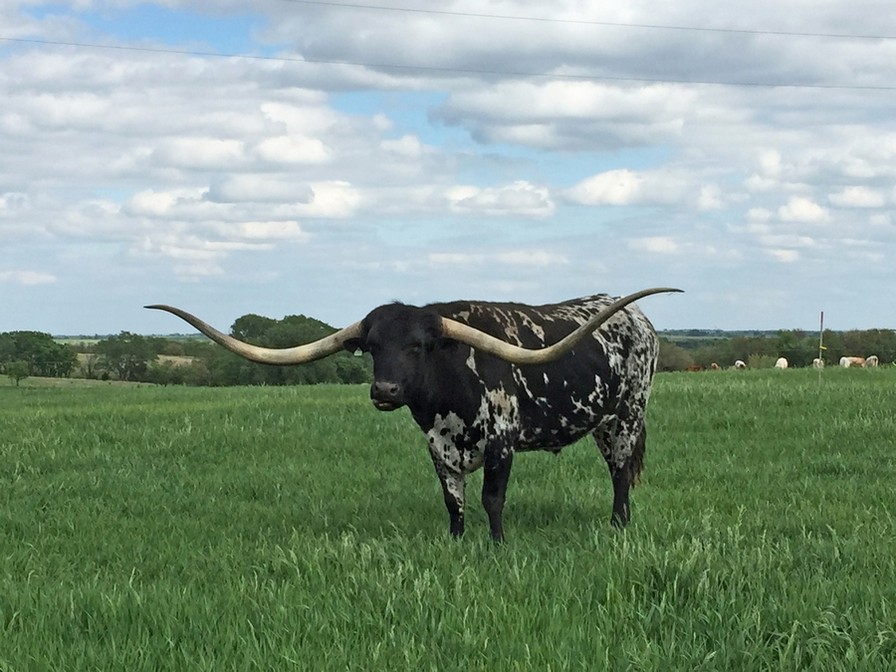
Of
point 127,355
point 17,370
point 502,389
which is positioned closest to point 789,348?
point 127,355

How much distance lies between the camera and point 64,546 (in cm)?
822

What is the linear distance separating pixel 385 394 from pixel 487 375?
3.68ft

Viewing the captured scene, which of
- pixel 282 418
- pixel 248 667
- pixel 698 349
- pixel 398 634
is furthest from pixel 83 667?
pixel 698 349

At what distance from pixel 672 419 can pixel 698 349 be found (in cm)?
5293

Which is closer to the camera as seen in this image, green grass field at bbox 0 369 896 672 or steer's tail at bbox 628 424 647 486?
green grass field at bbox 0 369 896 672

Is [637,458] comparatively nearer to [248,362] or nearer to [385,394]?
[385,394]

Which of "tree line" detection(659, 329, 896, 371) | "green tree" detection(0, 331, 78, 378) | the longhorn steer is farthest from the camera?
"green tree" detection(0, 331, 78, 378)

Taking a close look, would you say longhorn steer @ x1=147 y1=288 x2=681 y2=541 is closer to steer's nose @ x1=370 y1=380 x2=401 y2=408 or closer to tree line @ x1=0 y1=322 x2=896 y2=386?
steer's nose @ x1=370 y1=380 x2=401 y2=408

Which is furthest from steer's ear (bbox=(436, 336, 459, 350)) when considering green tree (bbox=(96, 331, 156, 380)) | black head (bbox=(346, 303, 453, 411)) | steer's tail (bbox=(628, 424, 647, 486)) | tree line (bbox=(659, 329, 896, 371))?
green tree (bbox=(96, 331, 156, 380))

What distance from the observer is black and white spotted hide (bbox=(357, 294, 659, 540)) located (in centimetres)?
754

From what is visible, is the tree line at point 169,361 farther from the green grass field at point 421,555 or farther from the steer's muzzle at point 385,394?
the steer's muzzle at point 385,394

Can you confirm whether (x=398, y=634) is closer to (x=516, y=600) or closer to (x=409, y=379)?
(x=516, y=600)

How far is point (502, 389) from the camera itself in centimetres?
802

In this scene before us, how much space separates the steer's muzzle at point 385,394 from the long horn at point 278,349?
2.55 feet
